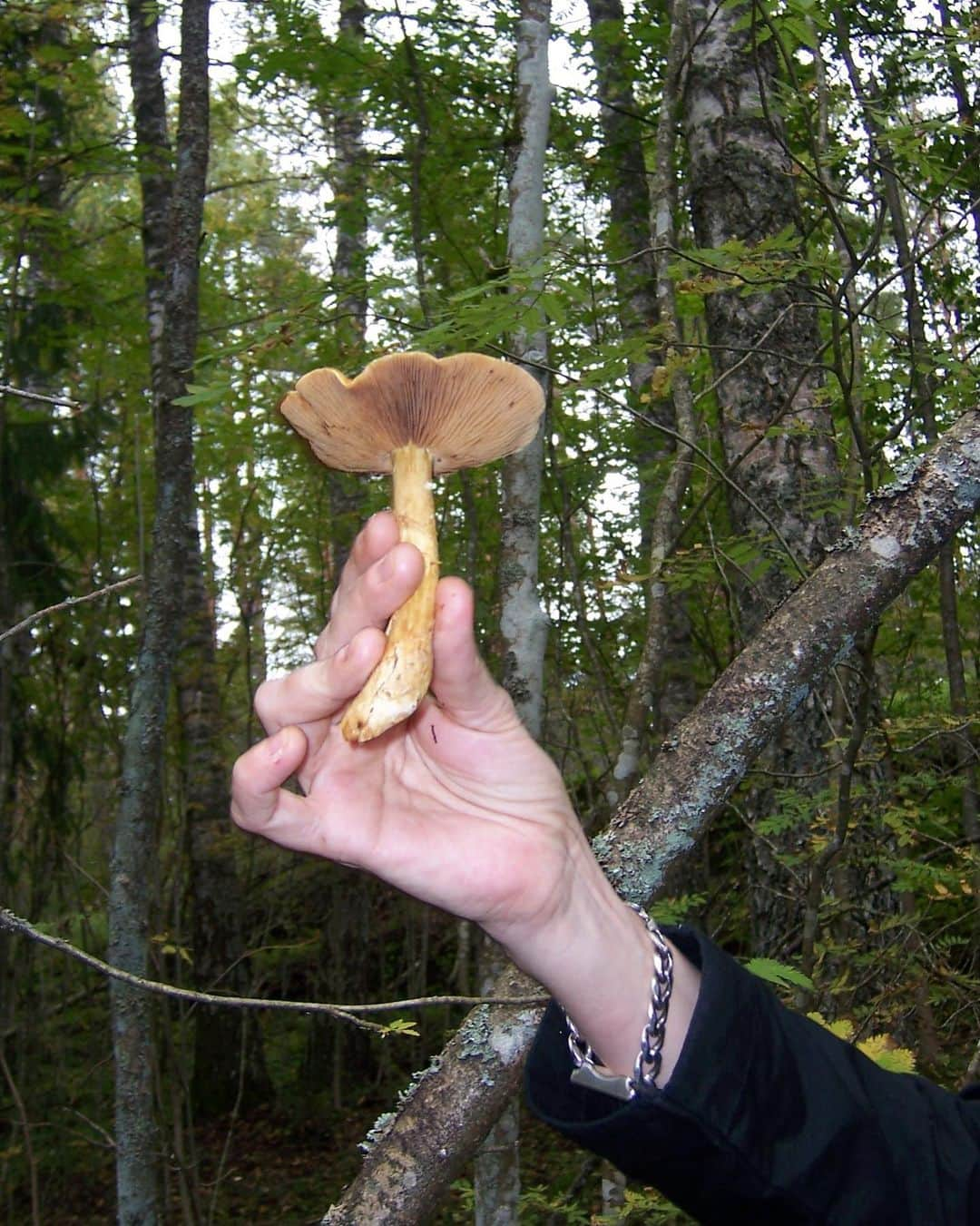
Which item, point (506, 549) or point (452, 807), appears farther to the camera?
point (506, 549)

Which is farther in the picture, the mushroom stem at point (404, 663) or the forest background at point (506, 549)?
the forest background at point (506, 549)

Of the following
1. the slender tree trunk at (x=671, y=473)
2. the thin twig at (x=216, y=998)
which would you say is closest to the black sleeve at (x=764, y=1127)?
the thin twig at (x=216, y=998)

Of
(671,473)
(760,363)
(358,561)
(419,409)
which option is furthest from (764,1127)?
(760,363)

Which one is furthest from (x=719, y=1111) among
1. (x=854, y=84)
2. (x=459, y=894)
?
(x=854, y=84)

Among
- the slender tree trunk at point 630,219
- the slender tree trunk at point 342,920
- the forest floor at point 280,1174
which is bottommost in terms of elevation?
the forest floor at point 280,1174

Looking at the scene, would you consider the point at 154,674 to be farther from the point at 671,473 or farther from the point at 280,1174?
the point at 280,1174

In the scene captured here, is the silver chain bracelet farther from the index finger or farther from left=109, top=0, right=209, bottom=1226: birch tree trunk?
left=109, top=0, right=209, bottom=1226: birch tree trunk

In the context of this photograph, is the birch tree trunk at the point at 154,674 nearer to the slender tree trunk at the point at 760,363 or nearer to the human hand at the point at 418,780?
the slender tree trunk at the point at 760,363

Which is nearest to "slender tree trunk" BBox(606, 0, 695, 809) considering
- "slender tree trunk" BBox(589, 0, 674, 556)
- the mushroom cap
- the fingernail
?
the mushroom cap
